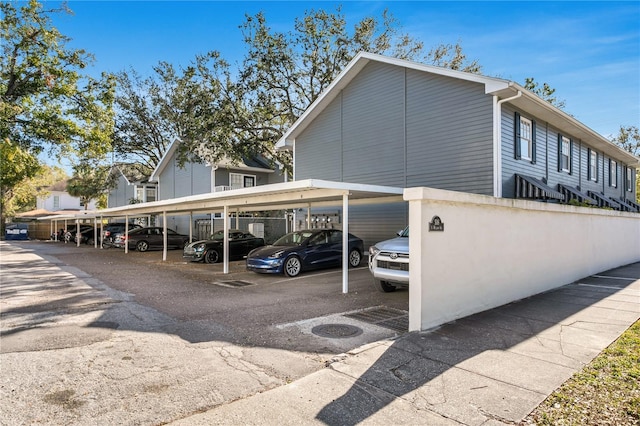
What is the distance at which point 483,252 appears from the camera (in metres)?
6.96

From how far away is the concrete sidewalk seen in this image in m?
3.38

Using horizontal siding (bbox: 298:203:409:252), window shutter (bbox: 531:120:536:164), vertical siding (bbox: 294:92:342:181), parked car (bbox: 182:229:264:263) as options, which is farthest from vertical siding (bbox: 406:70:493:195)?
parked car (bbox: 182:229:264:263)

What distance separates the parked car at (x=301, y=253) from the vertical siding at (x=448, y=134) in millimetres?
3729

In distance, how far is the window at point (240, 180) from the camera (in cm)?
2697

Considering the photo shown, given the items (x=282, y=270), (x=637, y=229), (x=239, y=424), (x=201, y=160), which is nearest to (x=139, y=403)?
(x=239, y=424)

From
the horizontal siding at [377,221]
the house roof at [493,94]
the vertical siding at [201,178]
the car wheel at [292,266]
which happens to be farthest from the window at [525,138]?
the vertical siding at [201,178]

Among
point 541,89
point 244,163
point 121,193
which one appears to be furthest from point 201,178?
point 541,89

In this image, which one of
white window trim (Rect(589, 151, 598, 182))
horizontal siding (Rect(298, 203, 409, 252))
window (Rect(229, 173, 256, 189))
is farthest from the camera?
window (Rect(229, 173, 256, 189))

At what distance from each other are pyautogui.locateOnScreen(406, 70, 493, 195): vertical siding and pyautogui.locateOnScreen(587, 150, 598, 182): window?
9.78 meters

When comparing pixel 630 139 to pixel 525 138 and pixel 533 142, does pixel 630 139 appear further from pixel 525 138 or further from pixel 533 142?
pixel 525 138

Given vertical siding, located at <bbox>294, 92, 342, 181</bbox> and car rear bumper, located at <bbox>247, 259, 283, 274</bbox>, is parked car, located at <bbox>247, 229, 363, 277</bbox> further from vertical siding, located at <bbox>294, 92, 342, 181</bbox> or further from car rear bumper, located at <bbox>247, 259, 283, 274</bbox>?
vertical siding, located at <bbox>294, 92, 342, 181</bbox>

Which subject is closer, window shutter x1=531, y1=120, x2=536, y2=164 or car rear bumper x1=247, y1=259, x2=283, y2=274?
car rear bumper x1=247, y1=259, x2=283, y2=274

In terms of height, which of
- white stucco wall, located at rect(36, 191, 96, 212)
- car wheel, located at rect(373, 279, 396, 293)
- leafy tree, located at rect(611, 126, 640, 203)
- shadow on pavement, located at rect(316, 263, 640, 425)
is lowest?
shadow on pavement, located at rect(316, 263, 640, 425)

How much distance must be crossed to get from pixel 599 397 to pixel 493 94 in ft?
33.6
